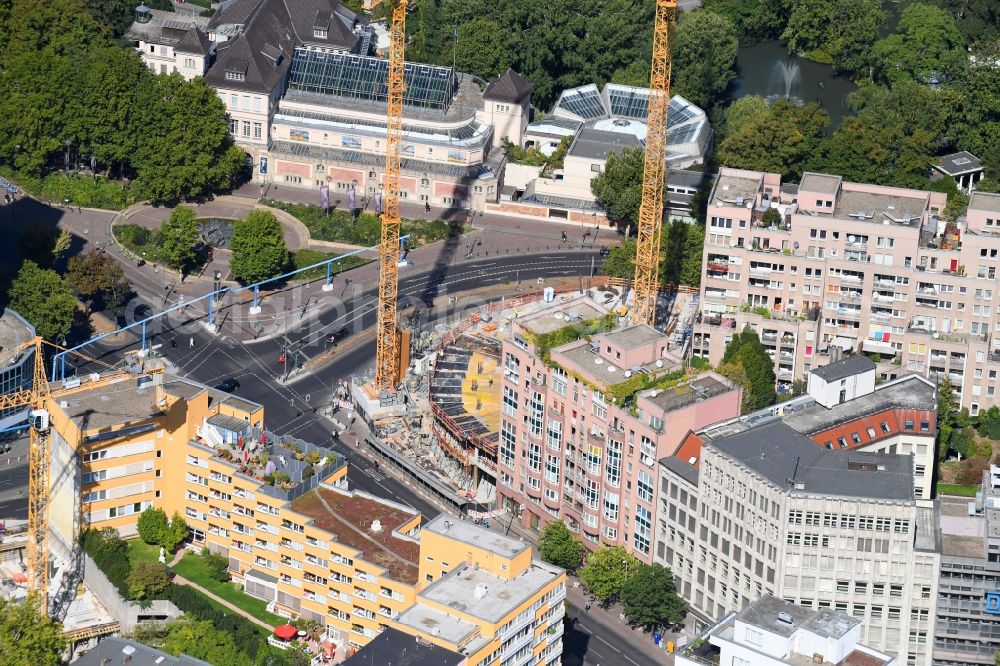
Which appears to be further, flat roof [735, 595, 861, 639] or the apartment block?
flat roof [735, 595, 861, 639]

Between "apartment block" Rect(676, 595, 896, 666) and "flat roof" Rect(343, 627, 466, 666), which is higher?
"apartment block" Rect(676, 595, 896, 666)

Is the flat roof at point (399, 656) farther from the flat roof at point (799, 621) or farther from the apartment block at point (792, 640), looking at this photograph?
the flat roof at point (799, 621)

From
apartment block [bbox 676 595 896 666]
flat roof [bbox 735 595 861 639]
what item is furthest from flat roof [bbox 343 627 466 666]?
flat roof [bbox 735 595 861 639]

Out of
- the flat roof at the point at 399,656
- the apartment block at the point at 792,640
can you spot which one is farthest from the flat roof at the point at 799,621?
the flat roof at the point at 399,656

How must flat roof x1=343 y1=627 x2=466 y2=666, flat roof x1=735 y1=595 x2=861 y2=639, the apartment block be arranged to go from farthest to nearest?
flat roof x1=343 y1=627 x2=466 y2=666
flat roof x1=735 y1=595 x2=861 y2=639
the apartment block

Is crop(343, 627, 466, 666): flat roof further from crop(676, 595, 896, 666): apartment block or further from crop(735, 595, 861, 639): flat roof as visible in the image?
crop(735, 595, 861, 639): flat roof

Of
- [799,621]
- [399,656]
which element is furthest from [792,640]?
[399,656]

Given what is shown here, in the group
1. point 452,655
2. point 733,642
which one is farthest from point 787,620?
point 452,655

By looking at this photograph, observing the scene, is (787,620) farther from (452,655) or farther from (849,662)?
(452,655)
